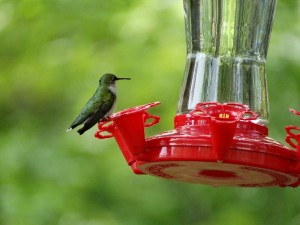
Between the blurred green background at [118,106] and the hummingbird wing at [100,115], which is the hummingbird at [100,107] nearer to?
the hummingbird wing at [100,115]

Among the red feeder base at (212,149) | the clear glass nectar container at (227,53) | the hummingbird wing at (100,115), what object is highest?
the clear glass nectar container at (227,53)

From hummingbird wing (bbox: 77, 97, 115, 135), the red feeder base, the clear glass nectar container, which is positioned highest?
the clear glass nectar container

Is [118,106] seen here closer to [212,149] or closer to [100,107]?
[100,107]

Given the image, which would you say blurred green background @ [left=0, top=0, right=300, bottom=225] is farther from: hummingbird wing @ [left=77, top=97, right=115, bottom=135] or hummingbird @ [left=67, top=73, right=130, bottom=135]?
hummingbird wing @ [left=77, top=97, right=115, bottom=135]

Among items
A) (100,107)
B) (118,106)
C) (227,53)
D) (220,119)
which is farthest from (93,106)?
(118,106)

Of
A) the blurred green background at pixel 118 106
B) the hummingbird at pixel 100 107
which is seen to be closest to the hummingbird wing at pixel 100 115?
the hummingbird at pixel 100 107

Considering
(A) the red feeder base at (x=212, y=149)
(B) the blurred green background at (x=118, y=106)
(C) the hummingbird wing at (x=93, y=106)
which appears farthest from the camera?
(B) the blurred green background at (x=118, y=106)

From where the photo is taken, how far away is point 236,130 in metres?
4.82

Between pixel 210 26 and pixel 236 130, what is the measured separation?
0.97 m

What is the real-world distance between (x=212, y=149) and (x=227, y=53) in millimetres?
1037

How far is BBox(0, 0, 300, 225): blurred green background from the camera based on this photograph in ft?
25.3

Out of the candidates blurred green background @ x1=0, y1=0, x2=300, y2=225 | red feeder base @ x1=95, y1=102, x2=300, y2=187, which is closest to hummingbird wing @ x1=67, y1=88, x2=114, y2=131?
red feeder base @ x1=95, y1=102, x2=300, y2=187

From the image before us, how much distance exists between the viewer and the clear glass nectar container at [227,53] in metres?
5.30

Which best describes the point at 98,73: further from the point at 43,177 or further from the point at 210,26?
the point at 210,26
